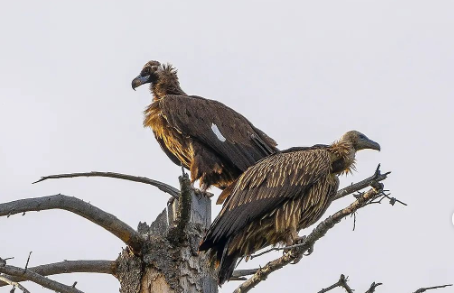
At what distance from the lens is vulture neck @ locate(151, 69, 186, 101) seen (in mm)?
9906

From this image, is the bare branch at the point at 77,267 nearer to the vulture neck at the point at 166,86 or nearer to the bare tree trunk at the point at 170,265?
the bare tree trunk at the point at 170,265

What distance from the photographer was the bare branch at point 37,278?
5.75 m

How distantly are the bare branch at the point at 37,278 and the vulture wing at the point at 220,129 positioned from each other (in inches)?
119

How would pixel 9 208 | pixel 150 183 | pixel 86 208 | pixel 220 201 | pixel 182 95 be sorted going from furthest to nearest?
pixel 182 95, pixel 220 201, pixel 150 183, pixel 86 208, pixel 9 208

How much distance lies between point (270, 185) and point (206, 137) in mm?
1621

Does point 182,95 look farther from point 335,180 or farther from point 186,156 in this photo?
point 335,180

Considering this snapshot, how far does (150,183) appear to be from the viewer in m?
7.12

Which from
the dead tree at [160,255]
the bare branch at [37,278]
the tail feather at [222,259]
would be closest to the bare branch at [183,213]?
the dead tree at [160,255]

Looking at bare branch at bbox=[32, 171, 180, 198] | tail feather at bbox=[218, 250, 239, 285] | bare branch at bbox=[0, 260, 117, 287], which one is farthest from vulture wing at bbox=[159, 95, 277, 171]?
bare branch at bbox=[0, 260, 117, 287]

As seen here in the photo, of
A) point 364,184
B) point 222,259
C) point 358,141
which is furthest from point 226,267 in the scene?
point 358,141

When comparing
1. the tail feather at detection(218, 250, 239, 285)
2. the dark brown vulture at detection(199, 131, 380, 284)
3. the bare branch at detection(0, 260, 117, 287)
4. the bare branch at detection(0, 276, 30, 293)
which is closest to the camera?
the bare branch at detection(0, 276, 30, 293)

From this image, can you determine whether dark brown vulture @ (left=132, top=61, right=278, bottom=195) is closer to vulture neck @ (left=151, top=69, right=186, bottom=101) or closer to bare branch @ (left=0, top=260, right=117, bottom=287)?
vulture neck @ (left=151, top=69, right=186, bottom=101)

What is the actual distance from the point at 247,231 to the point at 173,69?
11.3 ft

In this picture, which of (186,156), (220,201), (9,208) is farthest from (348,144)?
(9,208)
